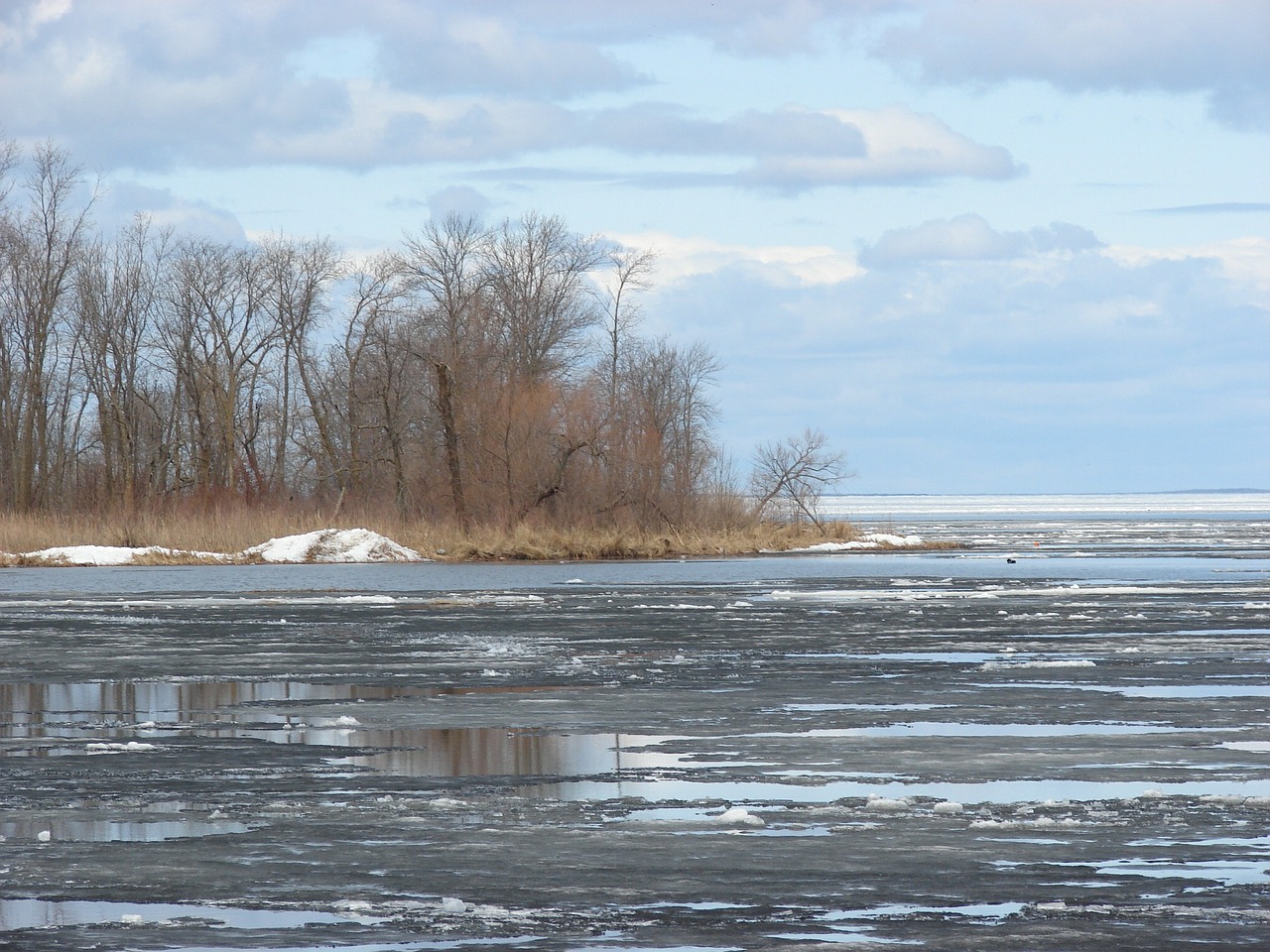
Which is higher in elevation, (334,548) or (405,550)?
(334,548)

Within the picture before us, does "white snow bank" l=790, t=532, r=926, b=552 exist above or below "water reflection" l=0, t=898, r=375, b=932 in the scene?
above

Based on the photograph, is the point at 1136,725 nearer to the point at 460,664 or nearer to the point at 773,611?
the point at 460,664

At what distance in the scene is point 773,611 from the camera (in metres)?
26.3

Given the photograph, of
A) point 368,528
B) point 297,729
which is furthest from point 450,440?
point 297,729

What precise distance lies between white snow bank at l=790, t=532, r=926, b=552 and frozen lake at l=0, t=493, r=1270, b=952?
1312 inches

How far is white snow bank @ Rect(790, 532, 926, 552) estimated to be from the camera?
56.8 meters

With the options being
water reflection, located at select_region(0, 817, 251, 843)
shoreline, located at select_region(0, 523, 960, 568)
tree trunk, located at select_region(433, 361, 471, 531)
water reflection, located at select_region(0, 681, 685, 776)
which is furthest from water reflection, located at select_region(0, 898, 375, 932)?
tree trunk, located at select_region(433, 361, 471, 531)

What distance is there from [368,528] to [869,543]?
18.1 meters

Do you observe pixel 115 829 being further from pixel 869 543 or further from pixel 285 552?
pixel 869 543

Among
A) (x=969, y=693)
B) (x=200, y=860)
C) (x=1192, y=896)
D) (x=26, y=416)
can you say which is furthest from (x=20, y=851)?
(x=26, y=416)

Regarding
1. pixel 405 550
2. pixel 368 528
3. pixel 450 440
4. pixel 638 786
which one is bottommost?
pixel 638 786

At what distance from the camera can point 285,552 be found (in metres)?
49.7

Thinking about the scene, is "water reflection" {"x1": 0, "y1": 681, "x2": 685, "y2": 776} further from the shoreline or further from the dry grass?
the dry grass

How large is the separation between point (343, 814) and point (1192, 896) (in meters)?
4.40
